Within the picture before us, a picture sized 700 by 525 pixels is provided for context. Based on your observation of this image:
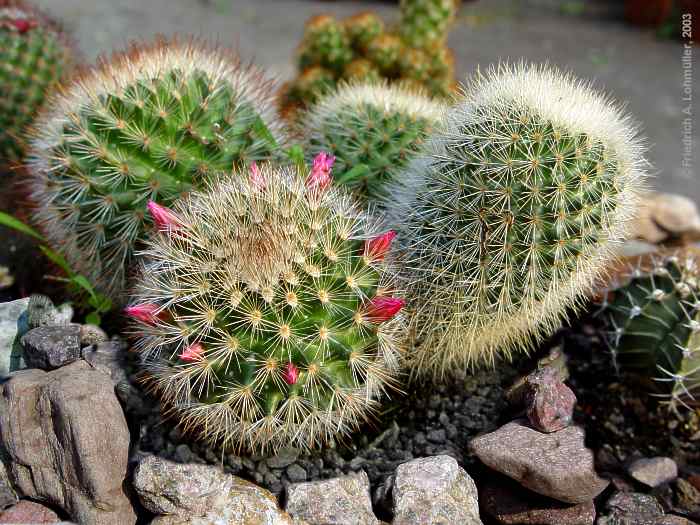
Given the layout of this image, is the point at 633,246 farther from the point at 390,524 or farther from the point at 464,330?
the point at 390,524

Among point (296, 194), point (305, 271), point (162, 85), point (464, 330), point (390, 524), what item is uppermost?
point (162, 85)

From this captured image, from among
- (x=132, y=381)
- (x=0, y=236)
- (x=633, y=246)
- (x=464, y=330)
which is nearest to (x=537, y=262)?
(x=464, y=330)

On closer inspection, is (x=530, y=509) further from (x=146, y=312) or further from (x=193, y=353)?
(x=146, y=312)

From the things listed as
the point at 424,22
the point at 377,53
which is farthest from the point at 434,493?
the point at 424,22

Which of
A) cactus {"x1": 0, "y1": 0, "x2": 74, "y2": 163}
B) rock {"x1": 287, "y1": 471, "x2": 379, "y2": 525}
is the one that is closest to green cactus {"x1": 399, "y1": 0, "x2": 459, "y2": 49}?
cactus {"x1": 0, "y1": 0, "x2": 74, "y2": 163}

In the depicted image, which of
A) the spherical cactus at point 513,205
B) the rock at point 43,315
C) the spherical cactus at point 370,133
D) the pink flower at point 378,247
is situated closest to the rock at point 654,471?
the spherical cactus at point 513,205

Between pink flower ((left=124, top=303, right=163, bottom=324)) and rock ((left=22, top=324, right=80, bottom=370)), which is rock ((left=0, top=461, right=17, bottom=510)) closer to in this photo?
rock ((left=22, top=324, right=80, bottom=370))
